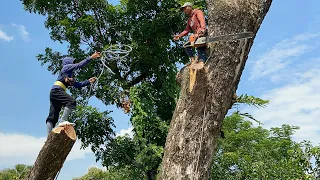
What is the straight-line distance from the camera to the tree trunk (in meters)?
4.61

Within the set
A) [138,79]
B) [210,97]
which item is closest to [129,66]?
[138,79]

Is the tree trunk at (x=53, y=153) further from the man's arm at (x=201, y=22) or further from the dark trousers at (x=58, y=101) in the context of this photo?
the man's arm at (x=201, y=22)

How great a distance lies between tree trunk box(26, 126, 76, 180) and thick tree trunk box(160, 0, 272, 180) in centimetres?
143

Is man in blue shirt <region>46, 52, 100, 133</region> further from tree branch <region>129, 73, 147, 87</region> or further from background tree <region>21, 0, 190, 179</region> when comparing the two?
tree branch <region>129, 73, 147, 87</region>

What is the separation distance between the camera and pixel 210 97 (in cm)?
388

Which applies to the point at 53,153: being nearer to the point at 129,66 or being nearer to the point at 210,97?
the point at 210,97

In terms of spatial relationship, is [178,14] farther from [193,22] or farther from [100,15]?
[193,22]

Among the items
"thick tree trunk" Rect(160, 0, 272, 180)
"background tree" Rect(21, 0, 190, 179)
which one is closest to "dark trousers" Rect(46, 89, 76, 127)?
"thick tree trunk" Rect(160, 0, 272, 180)

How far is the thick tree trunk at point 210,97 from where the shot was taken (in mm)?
3734

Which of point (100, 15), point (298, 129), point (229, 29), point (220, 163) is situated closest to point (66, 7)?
point (100, 15)

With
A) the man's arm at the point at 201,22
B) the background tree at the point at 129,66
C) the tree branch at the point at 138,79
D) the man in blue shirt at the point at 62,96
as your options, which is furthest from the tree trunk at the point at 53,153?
the tree branch at the point at 138,79

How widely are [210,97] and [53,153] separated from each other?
6.74 feet

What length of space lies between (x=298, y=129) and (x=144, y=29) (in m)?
9.07

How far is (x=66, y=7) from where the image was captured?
1194 cm
